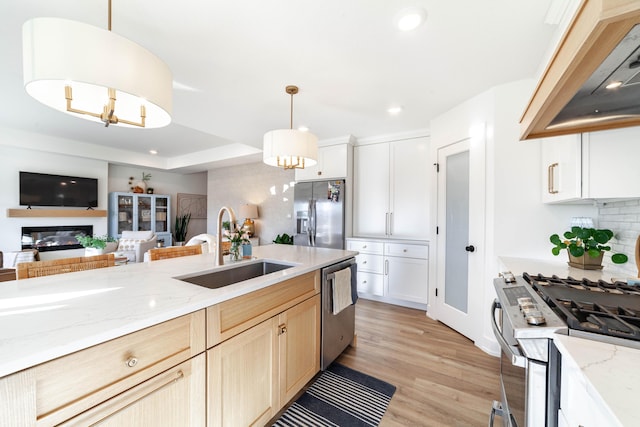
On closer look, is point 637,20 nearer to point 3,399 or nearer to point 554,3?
point 554,3

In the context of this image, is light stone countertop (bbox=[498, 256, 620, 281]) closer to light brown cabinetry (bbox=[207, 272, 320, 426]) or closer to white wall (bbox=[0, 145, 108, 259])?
light brown cabinetry (bbox=[207, 272, 320, 426])

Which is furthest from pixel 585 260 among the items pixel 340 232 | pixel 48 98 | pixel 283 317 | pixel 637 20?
pixel 48 98

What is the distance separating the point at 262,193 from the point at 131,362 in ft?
16.6

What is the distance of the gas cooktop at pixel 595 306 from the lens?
76cm

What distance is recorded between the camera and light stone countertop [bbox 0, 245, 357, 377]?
2.14ft

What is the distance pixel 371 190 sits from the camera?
13.1 feet

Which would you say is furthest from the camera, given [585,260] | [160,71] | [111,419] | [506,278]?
[585,260]

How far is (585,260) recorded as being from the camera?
67.6 inches

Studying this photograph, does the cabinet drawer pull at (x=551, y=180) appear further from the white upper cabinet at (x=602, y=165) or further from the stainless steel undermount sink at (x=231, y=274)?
the stainless steel undermount sink at (x=231, y=274)

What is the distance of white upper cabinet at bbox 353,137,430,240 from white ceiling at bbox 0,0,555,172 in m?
0.58

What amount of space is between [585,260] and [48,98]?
3.35 metres

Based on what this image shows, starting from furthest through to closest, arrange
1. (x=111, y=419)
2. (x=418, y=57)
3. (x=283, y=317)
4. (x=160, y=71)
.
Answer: (x=418, y=57), (x=283, y=317), (x=160, y=71), (x=111, y=419)

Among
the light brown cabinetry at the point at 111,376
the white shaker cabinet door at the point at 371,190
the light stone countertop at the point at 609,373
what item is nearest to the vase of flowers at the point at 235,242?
the light brown cabinetry at the point at 111,376

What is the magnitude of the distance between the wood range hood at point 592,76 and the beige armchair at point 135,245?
553cm
